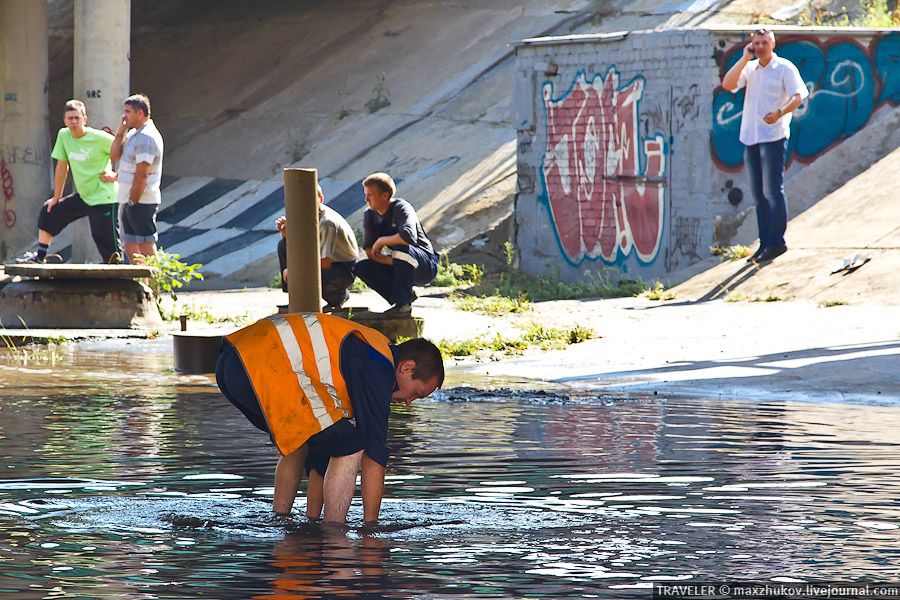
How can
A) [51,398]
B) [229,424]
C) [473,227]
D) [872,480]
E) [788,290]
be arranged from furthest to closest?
[473,227]
[788,290]
[51,398]
[229,424]
[872,480]

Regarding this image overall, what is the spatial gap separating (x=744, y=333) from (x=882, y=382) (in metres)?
2.23

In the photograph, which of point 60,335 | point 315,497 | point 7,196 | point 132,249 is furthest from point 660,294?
point 7,196

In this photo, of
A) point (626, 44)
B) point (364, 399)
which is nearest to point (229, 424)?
point (364, 399)

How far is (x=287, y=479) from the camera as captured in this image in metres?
5.34

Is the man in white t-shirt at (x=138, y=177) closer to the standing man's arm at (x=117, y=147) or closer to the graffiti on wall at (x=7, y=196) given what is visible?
the standing man's arm at (x=117, y=147)

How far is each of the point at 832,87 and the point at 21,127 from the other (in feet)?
43.0

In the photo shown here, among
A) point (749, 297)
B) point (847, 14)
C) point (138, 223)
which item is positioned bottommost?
point (749, 297)

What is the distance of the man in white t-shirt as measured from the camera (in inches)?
513

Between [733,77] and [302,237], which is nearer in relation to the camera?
[302,237]

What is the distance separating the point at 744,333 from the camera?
10.9 meters

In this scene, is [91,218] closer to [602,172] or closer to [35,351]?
[35,351]

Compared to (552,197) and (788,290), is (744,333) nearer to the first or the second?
(788,290)

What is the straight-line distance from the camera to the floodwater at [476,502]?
4461 millimetres

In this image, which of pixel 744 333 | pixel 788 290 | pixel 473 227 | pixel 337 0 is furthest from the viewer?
pixel 337 0
